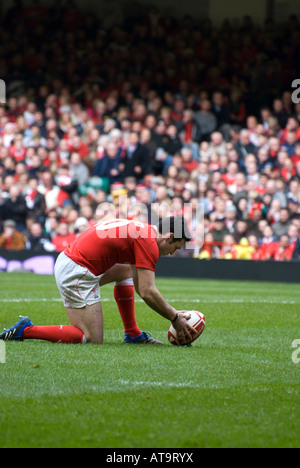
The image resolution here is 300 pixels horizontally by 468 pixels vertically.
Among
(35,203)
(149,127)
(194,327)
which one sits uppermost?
(149,127)

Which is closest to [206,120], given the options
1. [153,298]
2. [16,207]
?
[16,207]

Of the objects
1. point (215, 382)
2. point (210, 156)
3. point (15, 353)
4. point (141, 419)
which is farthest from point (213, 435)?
point (210, 156)

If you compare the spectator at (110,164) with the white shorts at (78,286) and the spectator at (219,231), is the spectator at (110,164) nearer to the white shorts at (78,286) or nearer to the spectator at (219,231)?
the spectator at (219,231)

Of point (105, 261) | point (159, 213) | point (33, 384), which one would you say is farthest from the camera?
point (159, 213)

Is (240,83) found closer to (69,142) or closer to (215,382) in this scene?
(69,142)

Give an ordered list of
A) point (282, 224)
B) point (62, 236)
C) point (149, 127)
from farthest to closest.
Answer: point (149, 127), point (62, 236), point (282, 224)

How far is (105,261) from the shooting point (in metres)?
6.46

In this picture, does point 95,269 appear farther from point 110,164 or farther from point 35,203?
point 110,164

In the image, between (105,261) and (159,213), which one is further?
(159,213)

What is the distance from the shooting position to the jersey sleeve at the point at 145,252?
611cm

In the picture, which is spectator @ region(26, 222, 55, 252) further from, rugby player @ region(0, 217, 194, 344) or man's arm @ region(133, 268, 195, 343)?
man's arm @ region(133, 268, 195, 343)

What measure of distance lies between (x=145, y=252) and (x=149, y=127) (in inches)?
488

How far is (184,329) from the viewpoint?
638 cm

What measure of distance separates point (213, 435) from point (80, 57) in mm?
18480
